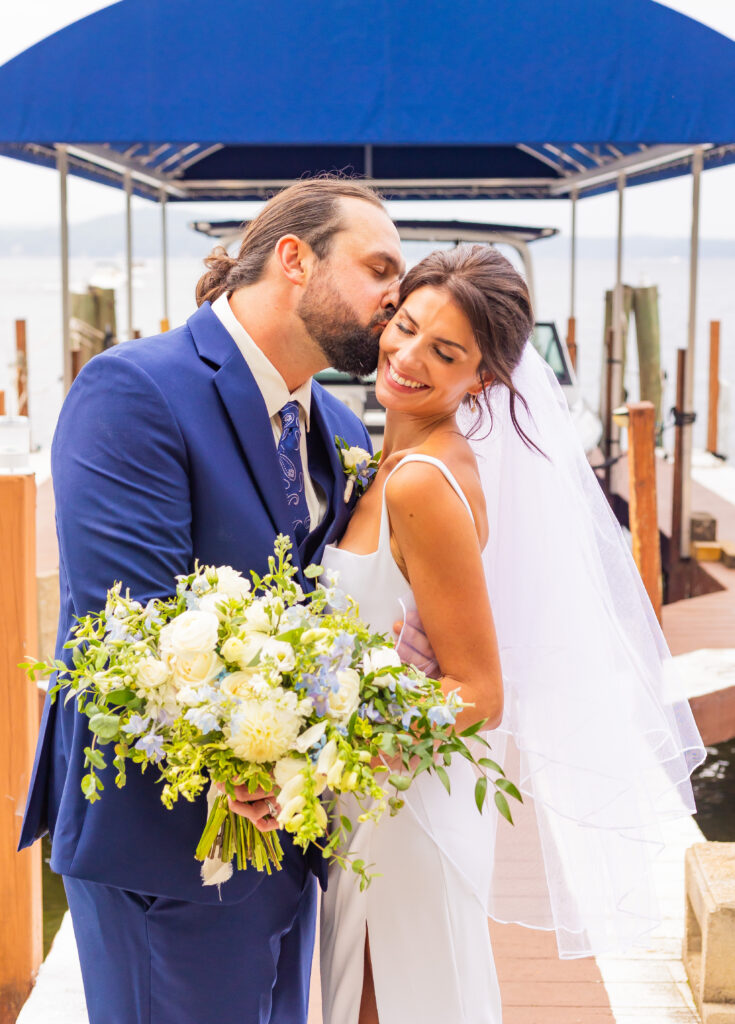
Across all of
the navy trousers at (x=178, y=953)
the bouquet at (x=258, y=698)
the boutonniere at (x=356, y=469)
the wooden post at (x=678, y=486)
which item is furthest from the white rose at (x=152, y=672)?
the wooden post at (x=678, y=486)

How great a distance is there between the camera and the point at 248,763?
196 centimetres

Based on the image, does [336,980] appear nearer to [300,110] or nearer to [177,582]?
[177,582]

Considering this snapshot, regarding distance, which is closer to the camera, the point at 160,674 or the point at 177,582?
the point at 160,674

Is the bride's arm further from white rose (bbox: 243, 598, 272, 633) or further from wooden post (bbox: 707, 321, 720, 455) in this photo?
wooden post (bbox: 707, 321, 720, 455)

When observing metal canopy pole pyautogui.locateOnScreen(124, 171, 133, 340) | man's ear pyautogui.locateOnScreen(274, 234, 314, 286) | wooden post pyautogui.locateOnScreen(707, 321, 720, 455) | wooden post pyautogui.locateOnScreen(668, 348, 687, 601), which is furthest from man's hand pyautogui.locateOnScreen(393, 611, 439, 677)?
wooden post pyautogui.locateOnScreen(707, 321, 720, 455)

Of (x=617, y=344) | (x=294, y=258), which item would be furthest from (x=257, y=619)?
(x=617, y=344)

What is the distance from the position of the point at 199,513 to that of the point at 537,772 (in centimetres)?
102

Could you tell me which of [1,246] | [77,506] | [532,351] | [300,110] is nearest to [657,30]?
[300,110]

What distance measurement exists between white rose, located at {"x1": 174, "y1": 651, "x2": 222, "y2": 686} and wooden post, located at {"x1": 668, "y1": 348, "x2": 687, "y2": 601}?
6.96 m

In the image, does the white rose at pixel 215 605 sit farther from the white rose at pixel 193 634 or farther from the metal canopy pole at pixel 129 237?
the metal canopy pole at pixel 129 237

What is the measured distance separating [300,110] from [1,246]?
14062cm

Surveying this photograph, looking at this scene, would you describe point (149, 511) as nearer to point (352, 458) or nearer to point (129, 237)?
point (352, 458)

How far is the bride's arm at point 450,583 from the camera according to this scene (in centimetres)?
235

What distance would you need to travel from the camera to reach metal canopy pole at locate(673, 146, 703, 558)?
8.03 meters
